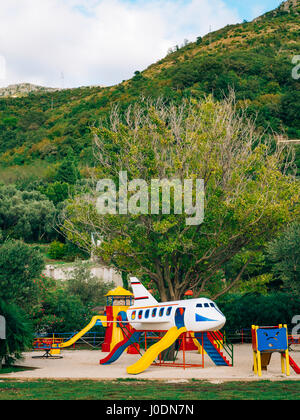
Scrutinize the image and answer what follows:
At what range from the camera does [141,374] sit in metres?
21.7

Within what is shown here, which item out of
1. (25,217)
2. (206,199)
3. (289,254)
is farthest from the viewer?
(25,217)

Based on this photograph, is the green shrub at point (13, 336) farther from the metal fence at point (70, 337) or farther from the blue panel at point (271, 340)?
the blue panel at point (271, 340)

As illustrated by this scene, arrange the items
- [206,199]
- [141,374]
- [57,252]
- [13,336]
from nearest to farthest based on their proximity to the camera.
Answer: [141,374]
[13,336]
[206,199]
[57,252]

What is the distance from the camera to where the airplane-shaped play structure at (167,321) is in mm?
23203

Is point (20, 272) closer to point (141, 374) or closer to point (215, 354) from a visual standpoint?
point (215, 354)

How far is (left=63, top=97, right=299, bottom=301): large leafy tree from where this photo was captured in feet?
86.7

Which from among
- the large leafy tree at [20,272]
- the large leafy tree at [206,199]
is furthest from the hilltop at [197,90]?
the large leafy tree at [206,199]

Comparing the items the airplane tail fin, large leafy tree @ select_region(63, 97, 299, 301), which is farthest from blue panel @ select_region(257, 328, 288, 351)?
the airplane tail fin

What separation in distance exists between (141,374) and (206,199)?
8962mm

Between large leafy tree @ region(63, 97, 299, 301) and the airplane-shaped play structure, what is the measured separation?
226cm

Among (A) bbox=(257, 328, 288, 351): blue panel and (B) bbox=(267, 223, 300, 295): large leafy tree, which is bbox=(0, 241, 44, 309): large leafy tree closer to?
(B) bbox=(267, 223, 300, 295): large leafy tree

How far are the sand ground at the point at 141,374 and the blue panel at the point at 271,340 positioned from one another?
1018mm

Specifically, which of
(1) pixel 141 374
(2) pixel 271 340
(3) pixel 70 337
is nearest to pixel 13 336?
(1) pixel 141 374
